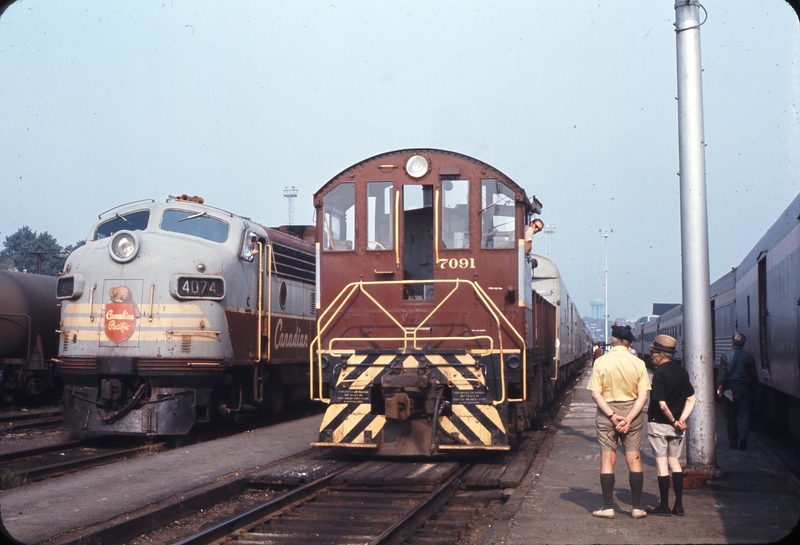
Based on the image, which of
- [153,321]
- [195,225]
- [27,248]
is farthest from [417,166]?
[27,248]

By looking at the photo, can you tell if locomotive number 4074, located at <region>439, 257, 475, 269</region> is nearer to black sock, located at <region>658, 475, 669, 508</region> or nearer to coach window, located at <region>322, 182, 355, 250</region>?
coach window, located at <region>322, 182, 355, 250</region>

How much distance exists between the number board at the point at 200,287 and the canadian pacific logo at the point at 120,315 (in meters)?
0.80

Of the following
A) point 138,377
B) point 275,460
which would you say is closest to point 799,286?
point 275,460

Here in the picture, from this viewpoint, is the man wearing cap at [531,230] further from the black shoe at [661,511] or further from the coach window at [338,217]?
the black shoe at [661,511]

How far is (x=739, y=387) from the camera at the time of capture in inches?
457

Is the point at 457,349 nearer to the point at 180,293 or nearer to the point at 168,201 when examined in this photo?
the point at 180,293

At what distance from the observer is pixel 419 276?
11734mm

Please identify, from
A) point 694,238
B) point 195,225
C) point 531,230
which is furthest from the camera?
point 195,225

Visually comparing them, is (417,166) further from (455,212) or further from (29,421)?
(29,421)

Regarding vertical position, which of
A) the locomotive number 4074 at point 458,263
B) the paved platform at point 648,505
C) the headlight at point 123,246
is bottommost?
the paved platform at point 648,505

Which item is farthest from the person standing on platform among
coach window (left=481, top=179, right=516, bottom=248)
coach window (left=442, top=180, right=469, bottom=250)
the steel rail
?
the steel rail

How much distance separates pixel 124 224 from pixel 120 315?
175cm

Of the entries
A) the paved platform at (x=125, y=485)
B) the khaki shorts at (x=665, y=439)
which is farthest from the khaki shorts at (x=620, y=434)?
the paved platform at (x=125, y=485)

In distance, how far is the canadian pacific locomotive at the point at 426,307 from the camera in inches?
388
